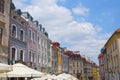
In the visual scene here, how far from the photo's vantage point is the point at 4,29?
23141 millimetres

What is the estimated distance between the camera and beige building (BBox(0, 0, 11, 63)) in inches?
885

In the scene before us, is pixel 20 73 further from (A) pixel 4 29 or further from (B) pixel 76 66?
(B) pixel 76 66

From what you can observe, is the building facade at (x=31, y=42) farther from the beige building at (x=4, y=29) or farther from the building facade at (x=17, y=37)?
the beige building at (x=4, y=29)

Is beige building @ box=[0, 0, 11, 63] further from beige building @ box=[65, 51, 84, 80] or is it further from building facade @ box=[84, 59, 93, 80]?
building facade @ box=[84, 59, 93, 80]


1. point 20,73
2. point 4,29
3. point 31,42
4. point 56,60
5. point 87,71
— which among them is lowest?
point 87,71

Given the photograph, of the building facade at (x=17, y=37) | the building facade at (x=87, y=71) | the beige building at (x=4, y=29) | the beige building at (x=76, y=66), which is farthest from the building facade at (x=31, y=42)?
the building facade at (x=87, y=71)

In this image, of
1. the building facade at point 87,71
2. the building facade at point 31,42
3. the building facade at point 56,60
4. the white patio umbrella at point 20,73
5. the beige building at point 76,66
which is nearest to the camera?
the white patio umbrella at point 20,73

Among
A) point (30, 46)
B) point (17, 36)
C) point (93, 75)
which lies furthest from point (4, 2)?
point (93, 75)

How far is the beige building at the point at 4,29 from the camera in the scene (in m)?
22.5

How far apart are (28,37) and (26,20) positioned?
236cm

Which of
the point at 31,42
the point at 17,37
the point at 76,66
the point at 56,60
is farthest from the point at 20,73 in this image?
the point at 76,66

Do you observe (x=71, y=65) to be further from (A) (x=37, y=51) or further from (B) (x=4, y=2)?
(B) (x=4, y=2)

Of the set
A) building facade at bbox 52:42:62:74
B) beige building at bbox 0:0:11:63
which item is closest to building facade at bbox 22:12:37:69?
beige building at bbox 0:0:11:63

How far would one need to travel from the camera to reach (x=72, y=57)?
81.3 meters
